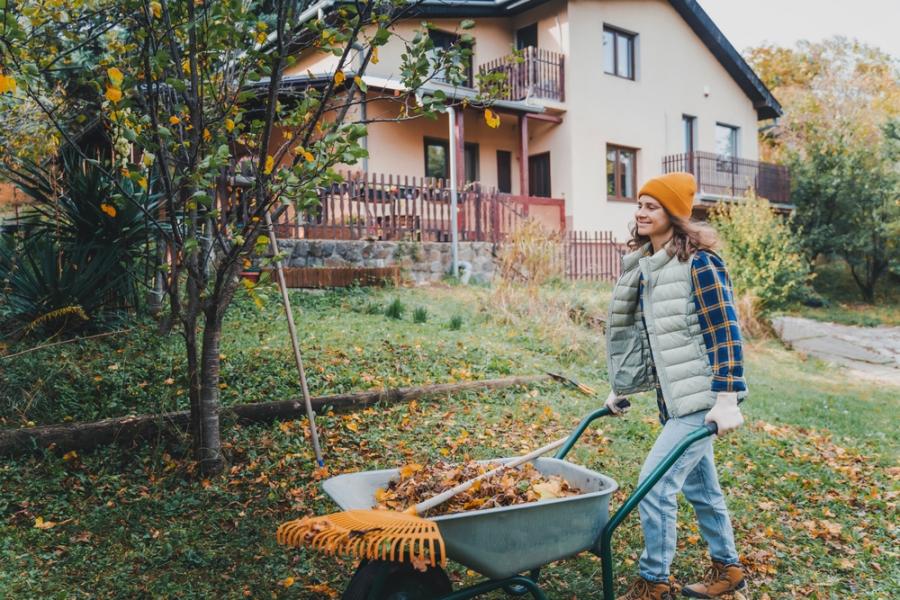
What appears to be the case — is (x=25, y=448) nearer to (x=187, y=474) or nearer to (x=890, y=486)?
(x=187, y=474)

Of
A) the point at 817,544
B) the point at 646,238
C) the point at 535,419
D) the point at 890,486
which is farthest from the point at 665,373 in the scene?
the point at 890,486

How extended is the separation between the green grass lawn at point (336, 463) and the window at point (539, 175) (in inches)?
447

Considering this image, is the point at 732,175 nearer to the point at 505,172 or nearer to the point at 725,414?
the point at 505,172

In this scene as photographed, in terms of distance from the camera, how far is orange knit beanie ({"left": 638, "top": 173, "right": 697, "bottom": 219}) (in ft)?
10.3

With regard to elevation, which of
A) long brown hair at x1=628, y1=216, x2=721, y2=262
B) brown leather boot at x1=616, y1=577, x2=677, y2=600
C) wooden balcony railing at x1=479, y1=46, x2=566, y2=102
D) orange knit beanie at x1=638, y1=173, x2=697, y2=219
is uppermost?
wooden balcony railing at x1=479, y1=46, x2=566, y2=102

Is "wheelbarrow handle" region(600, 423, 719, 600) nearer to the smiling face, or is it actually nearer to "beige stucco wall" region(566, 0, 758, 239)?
the smiling face

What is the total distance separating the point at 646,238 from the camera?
3.37 m

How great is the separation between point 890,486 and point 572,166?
14.1m

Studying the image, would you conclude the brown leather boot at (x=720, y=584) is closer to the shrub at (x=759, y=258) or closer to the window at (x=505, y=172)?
the shrub at (x=759, y=258)

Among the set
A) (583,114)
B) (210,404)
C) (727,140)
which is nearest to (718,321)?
(210,404)

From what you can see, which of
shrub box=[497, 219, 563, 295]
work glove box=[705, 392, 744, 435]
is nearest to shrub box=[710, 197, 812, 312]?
shrub box=[497, 219, 563, 295]

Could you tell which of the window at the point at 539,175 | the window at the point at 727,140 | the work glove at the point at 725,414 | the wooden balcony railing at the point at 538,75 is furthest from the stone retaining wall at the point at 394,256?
the window at the point at 727,140

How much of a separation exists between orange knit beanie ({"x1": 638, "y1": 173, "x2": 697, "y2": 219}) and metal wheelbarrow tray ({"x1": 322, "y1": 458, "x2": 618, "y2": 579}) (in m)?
1.28

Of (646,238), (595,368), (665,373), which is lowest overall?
(595,368)
